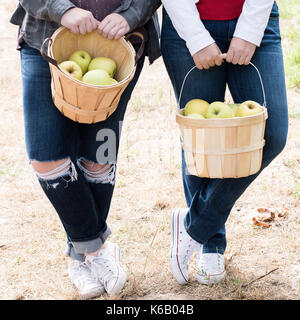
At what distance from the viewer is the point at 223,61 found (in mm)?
2195

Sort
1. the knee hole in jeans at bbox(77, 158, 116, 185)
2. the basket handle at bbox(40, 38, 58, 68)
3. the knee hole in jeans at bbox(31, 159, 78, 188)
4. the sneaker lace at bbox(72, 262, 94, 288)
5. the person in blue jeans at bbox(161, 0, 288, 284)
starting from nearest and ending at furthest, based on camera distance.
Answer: the basket handle at bbox(40, 38, 58, 68)
the person in blue jeans at bbox(161, 0, 288, 284)
the knee hole in jeans at bbox(31, 159, 78, 188)
the knee hole in jeans at bbox(77, 158, 116, 185)
the sneaker lace at bbox(72, 262, 94, 288)

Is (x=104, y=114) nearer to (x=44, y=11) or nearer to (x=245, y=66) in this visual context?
(x=44, y=11)

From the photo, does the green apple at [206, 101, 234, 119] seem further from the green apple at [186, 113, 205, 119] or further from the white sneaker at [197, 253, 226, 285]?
the white sneaker at [197, 253, 226, 285]

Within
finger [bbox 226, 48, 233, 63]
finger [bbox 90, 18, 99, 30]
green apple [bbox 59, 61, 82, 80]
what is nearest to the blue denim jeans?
finger [bbox 226, 48, 233, 63]

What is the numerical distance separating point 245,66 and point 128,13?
0.53m

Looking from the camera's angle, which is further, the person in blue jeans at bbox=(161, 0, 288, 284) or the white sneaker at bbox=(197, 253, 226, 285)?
the white sneaker at bbox=(197, 253, 226, 285)

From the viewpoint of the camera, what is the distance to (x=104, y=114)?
2.06m

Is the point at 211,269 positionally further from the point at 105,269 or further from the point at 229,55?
the point at 229,55

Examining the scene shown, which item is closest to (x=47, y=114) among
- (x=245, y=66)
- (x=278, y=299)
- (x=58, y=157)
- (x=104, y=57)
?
(x=58, y=157)

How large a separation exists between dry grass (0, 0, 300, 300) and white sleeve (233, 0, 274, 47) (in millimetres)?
1144

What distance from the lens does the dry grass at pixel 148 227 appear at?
253cm

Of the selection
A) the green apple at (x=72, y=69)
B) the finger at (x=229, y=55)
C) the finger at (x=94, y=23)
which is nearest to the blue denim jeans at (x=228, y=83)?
the finger at (x=229, y=55)

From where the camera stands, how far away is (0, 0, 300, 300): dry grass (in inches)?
99.5

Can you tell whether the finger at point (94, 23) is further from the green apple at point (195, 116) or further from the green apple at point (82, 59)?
the green apple at point (195, 116)
